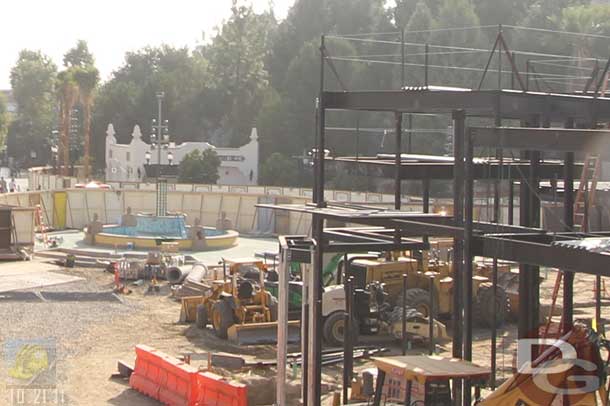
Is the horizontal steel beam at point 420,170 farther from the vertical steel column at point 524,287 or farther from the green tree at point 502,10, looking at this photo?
the green tree at point 502,10

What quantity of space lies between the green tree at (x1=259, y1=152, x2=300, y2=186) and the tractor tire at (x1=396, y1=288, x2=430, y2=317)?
5156cm

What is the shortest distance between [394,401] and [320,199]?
7.30 meters

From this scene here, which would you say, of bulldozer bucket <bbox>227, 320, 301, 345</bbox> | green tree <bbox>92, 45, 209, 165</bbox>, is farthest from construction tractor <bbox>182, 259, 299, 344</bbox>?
green tree <bbox>92, 45, 209, 165</bbox>

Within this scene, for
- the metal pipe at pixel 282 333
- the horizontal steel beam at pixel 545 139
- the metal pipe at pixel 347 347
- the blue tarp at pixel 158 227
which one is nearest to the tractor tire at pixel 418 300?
the metal pipe at pixel 347 347

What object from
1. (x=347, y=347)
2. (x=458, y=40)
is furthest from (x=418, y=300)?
(x=458, y=40)

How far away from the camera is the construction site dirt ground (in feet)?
69.6

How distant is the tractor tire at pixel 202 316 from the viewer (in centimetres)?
2822

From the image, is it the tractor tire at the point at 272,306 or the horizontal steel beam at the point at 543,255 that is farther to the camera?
the tractor tire at the point at 272,306

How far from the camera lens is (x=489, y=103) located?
18219mm

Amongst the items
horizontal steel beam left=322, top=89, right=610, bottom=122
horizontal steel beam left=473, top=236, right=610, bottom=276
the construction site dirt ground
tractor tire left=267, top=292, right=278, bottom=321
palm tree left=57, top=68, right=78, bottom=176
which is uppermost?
palm tree left=57, top=68, right=78, bottom=176

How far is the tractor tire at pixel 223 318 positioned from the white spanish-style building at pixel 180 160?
49.6m

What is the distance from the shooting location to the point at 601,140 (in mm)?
12812

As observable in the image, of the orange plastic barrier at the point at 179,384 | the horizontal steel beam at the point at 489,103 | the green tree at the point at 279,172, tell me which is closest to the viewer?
the orange plastic barrier at the point at 179,384

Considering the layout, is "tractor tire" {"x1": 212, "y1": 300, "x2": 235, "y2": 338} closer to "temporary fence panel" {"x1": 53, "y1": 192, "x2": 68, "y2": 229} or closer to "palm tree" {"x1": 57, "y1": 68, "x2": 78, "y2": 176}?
"temporary fence panel" {"x1": 53, "y1": 192, "x2": 68, "y2": 229}
